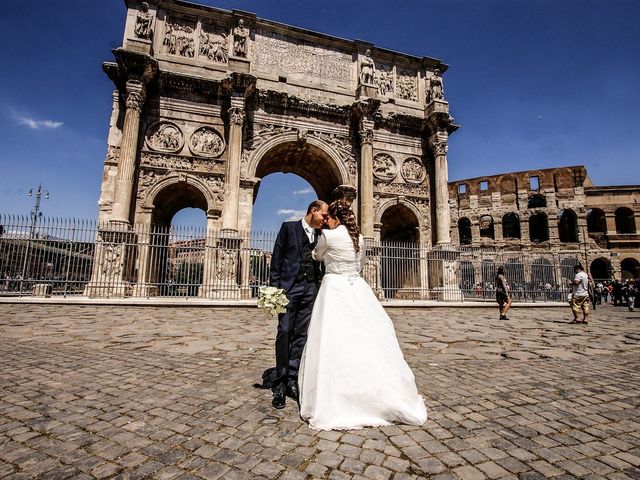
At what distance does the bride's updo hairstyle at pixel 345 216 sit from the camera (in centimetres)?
289

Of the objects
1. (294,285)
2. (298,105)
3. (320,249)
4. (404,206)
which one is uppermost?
(298,105)

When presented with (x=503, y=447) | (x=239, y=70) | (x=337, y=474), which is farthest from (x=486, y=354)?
(x=239, y=70)

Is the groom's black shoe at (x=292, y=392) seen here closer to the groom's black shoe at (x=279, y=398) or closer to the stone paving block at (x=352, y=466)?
the groom's black shoe at (x=279, y=398)

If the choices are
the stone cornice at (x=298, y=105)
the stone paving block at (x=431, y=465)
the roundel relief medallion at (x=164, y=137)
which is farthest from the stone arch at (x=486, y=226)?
the stone paving block at (x=431, y=465)

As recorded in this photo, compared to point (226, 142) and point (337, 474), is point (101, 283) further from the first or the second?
point (337, 474)

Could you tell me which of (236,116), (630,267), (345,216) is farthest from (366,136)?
(630,267)

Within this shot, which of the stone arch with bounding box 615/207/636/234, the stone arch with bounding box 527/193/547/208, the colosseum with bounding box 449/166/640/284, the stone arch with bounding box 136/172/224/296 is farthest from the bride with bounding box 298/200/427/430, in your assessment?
the stone arch with bounding box 615/207/636/234

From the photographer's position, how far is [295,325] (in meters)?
2.97

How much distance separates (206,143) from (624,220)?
114 feet

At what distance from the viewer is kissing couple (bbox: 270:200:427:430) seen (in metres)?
2.28

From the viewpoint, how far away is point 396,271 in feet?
52.6

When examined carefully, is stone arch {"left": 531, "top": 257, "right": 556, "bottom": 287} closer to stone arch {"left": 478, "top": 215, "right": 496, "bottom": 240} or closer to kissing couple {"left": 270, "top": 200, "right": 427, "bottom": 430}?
stone arch {"left": 478, "top": 215, "right": 496, "bottom": 240}

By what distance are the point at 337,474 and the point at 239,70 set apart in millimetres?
15513

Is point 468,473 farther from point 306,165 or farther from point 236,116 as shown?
point 306,165
